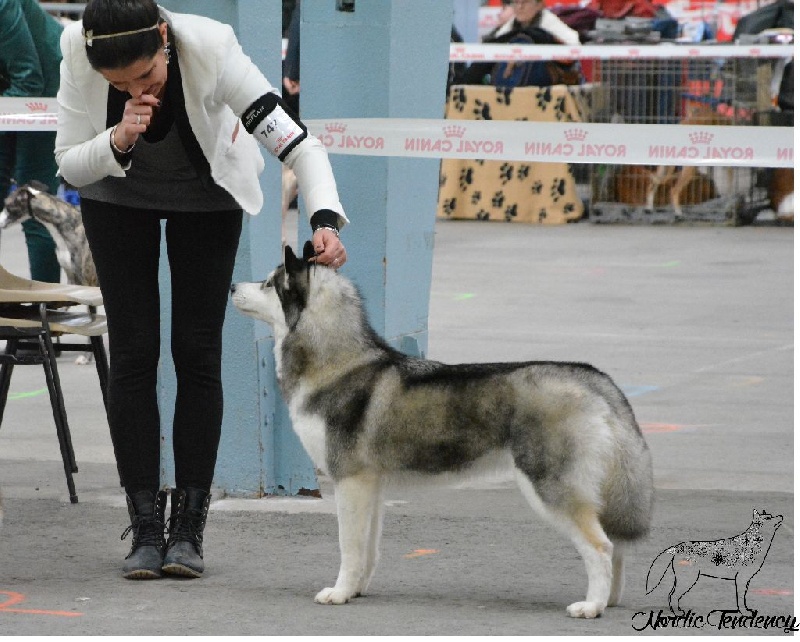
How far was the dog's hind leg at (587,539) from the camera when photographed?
13.4ft

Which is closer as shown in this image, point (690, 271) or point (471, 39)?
point (690, 271)

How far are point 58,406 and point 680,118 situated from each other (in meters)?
10.0

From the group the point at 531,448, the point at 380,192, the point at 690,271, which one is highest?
the point at 380,192

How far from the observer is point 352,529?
4359mm

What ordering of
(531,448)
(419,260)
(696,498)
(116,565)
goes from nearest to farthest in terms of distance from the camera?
(531,448) → (116,565) → (696,498) → (419,260)

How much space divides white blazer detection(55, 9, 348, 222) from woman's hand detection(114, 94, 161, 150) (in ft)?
0.27

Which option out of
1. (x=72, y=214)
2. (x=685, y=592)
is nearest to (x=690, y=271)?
(x=72, y=214)

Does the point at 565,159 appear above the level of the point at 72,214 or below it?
above

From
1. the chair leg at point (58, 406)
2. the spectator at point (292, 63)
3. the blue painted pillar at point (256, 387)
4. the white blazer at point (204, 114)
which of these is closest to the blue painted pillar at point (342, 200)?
the blue painted pillar at point (256, 387)

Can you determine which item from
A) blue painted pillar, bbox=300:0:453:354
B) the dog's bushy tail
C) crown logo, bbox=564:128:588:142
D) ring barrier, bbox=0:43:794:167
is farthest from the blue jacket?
the dog's bushy tail

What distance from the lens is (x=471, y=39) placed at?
64.2 feet

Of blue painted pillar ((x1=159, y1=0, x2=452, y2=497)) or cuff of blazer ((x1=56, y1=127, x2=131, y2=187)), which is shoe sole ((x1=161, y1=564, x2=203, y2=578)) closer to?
blue painted pillar ((x1=159, y1=0, x2=452, y2=497))

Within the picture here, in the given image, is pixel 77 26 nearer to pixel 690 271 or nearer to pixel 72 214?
pixel 72 214

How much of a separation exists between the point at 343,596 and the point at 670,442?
2.75m
